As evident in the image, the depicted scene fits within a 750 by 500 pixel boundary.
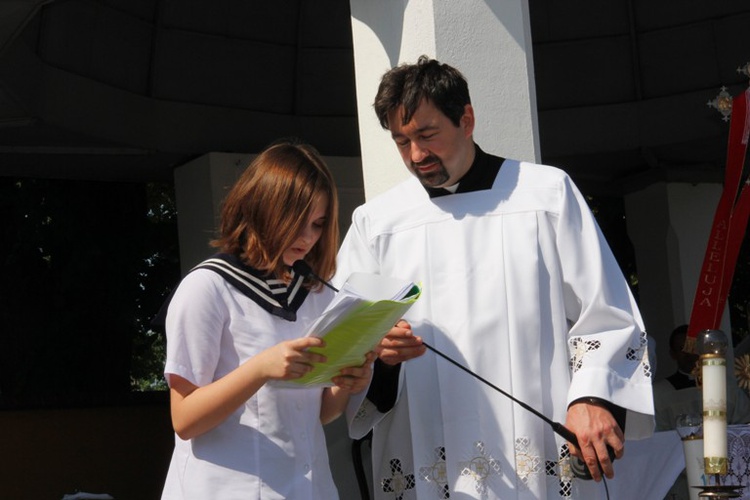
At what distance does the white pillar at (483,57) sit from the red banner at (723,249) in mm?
4807

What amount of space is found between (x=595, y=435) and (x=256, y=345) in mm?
920

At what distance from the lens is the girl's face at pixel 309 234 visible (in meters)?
3.27

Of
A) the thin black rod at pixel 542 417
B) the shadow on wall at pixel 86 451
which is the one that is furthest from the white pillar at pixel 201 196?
the thin black rod at pixel 542 417

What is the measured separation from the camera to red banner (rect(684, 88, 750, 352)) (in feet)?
30.6

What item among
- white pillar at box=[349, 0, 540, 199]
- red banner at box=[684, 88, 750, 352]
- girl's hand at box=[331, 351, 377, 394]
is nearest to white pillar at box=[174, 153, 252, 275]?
red banner at box=[684, 88, 750, 352]

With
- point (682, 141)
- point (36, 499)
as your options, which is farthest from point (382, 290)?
point (682, 141)

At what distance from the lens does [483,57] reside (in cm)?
477

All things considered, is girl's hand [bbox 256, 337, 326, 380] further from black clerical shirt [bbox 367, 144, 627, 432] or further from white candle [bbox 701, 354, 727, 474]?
white candle [bbox 701, 354, 727, 474]

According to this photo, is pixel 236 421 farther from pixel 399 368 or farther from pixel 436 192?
pixel 436 192

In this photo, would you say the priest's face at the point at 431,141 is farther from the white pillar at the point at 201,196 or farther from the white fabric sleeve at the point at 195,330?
the white pillar at the point at 201,196

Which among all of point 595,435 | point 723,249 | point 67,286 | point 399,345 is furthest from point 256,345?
point 67,286

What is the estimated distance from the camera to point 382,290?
10.6 feet

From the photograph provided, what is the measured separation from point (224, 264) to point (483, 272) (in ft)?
3.01

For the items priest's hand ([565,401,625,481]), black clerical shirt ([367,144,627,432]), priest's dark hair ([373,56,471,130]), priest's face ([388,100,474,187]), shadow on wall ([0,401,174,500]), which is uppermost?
priest's dark hair ([373,56,471,130])
